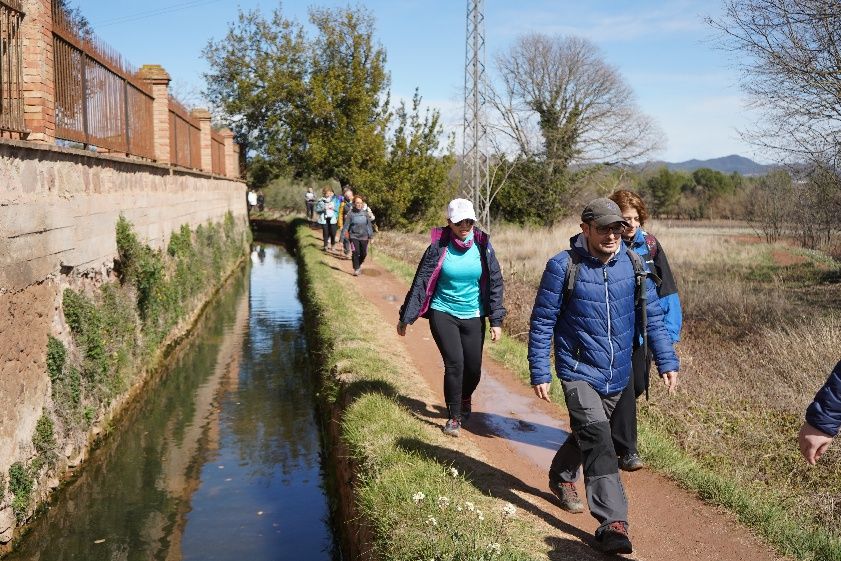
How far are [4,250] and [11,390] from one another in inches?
41.9

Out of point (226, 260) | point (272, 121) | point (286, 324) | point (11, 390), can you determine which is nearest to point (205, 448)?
point (11, 390)

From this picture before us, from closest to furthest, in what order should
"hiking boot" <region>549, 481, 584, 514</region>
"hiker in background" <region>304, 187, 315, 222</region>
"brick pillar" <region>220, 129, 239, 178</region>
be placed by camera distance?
"hiking boot" <region>549, 481, 584, 514</region> < "brick pillar" <region>220, 129, 239, 178</region> < "hiker in background" <region>304, 187, 315, 222</region>

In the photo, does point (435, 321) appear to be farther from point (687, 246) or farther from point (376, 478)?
point (687, 246)

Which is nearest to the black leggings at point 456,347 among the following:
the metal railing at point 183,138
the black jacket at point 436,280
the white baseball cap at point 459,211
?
the black jacket at point 436,280

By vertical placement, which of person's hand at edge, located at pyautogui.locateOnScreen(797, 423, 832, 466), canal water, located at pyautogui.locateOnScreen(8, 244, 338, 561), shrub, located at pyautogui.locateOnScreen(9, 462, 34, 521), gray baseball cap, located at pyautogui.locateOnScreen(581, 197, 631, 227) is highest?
gray baseball cap, located at pyautogui.locateOnScreen(581, 197, 631, 227)

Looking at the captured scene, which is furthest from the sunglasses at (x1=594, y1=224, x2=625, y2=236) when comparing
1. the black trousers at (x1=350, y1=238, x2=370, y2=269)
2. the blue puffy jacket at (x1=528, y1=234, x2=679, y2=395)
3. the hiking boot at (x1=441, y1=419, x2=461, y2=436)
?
the black trousers at (x1=350, y1=238, x2=370, y2=269)

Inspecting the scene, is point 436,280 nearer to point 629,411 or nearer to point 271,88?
point 629,411

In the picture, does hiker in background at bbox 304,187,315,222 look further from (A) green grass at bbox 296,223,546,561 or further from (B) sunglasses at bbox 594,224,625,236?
(B) sunglasses at bbox 594,224,625,236

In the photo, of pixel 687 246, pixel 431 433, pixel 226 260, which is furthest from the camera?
pixel 687 246

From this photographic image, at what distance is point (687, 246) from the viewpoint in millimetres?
24250

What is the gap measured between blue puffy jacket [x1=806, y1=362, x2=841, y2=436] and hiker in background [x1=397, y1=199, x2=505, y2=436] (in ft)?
9.58

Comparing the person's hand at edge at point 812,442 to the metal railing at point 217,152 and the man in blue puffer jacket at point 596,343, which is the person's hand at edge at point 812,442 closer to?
the man in blue puffer jacket at point 596,343

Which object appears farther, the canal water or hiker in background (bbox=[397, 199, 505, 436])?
the canal water

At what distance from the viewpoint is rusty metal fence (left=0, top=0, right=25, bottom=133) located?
6270mm
